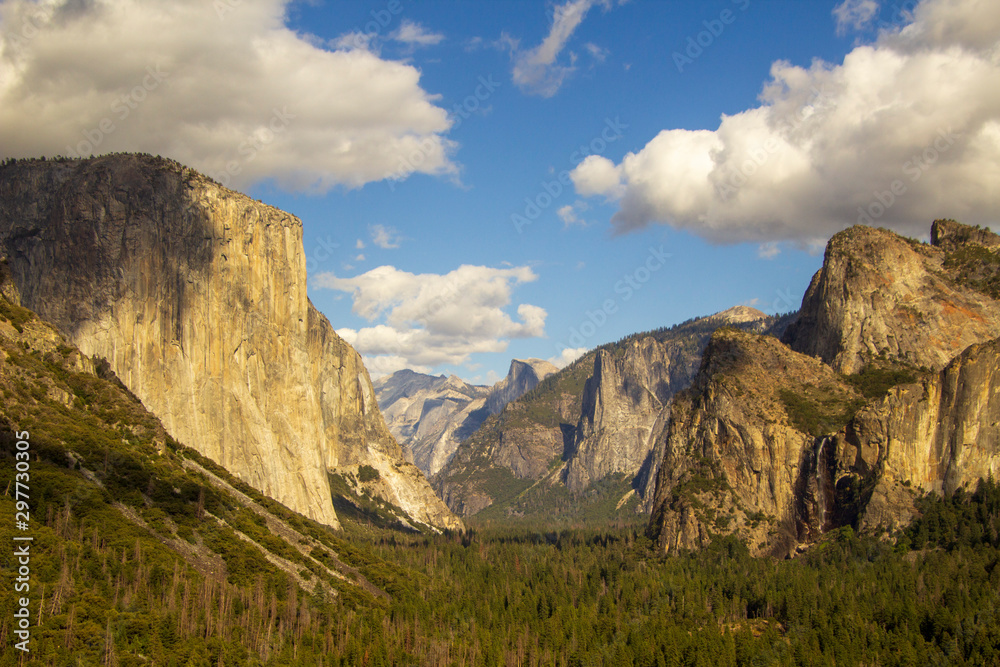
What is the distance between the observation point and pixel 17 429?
109875 millimetres

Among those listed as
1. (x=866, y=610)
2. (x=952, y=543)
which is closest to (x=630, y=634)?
(x=866, y=610)

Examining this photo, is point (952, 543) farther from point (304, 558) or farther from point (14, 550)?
point (14, 550)

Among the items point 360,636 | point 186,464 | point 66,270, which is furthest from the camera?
point 66,270

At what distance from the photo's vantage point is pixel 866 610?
139125 mm

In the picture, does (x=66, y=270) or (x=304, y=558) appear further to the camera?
(x=66, y=270)

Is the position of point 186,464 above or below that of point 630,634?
above

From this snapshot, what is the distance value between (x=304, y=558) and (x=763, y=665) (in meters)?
69.8

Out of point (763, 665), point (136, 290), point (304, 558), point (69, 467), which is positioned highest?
point (136, 290)

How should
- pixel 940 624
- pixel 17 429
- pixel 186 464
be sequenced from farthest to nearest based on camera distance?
1. pixel 186 464
2. pixel 940 624
3. pixel 17 429

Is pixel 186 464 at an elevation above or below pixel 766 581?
above

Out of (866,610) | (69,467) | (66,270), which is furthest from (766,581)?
(66,270)

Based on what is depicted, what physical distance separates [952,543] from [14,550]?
514 feet

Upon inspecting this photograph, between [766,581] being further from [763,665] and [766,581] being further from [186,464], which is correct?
[186,464]

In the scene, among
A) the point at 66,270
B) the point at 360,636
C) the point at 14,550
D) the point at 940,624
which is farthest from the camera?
the point at 66,270
